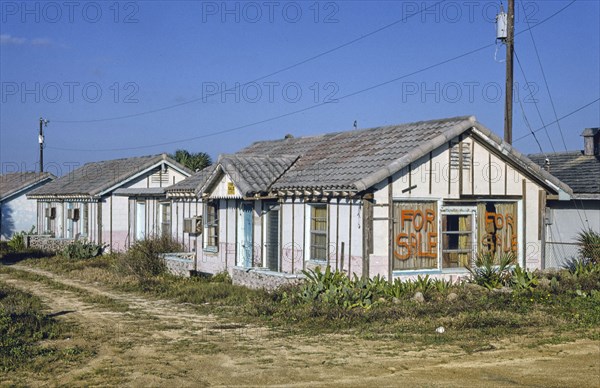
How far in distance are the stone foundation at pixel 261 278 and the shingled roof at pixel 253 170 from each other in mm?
1999

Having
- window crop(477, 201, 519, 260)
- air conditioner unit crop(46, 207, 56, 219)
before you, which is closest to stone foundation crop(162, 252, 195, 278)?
window crop(477, 201, 519, 260)

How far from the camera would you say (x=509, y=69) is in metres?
22.5

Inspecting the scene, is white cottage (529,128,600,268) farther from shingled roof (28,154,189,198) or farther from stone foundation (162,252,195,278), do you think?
shingled roof (28,154,189,198)

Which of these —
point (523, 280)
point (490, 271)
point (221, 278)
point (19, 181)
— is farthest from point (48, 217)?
point (523, 280)

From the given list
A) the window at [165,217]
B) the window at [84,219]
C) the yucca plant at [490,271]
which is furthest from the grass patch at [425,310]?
the window at [84,219]

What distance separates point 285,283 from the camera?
654 inches

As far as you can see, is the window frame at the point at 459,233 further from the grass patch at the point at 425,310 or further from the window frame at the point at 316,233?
the window frame at the point at 316,233

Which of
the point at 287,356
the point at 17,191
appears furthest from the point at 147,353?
the point at 17,191

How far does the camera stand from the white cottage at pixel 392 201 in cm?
1611

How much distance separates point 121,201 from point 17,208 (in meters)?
12.7

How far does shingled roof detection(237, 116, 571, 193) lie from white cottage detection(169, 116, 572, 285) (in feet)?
0.11

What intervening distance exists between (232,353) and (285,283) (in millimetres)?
5685

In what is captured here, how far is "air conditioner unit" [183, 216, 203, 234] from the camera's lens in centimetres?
2320

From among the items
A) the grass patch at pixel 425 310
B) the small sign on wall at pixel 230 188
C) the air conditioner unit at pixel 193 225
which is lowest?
the grass patch at pixel 425 310
